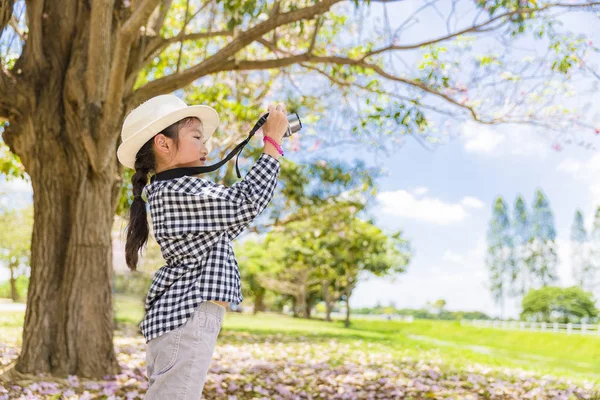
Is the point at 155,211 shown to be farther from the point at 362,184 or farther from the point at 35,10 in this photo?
the point at 362,184

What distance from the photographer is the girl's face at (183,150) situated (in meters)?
2.49

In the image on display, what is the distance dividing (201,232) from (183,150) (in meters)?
0.37

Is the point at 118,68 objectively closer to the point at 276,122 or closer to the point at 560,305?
the point at 276,122

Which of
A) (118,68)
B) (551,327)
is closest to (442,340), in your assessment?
(551,327)

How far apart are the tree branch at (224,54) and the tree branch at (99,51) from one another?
1.54ft

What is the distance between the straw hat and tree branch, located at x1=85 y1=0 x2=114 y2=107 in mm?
2913

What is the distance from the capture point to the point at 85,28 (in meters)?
5.85

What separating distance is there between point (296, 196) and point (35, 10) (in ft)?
23.1

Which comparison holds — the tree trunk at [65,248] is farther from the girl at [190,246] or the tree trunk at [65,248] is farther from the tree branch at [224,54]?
the girl at [190,246]

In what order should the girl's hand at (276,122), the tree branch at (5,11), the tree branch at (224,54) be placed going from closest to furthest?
1. the girl's hand at (276,122)
2. the tree branch at (5,11)
3. the tree branch at (224,54)

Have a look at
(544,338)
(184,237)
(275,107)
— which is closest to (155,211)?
(184,237)

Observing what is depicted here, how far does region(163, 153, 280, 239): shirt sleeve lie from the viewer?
231 cm

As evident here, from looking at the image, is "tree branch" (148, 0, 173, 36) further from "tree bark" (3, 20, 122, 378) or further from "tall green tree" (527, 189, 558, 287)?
"tall green tree" (527, 189, 558, 287)

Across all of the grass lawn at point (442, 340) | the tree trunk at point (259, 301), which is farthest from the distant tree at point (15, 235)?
the tree trunk at point (259, 301)
